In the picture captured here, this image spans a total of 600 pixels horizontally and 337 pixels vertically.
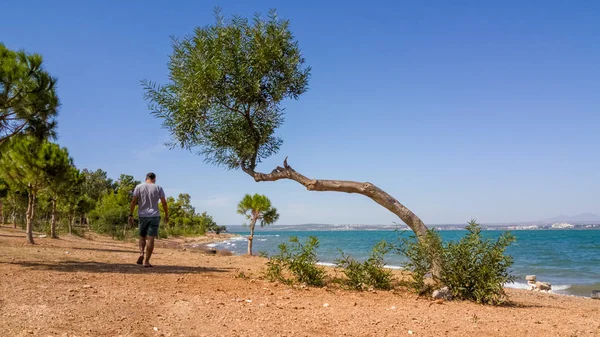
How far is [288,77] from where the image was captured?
11.2 metres

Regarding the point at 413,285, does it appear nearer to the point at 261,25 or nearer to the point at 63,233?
the point at 261,25

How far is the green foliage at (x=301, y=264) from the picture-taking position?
880 centimetres

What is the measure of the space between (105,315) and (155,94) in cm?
712

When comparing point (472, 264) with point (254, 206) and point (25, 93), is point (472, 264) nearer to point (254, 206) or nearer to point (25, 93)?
point (25, 93)

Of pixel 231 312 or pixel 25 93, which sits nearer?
pixel 231 312

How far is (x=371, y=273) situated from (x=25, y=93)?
32.3ft

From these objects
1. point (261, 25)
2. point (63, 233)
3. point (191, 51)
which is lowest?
point (63, 233)

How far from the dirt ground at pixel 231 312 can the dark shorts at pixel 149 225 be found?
1.65 meters

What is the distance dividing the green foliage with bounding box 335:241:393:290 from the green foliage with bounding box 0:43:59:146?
29.9 feet

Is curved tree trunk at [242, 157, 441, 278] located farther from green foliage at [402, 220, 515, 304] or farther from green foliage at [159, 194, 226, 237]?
green foliage at [159, 194, 226, 237]

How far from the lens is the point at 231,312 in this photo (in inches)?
241

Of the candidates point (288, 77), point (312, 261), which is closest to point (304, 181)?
point (312, 261)

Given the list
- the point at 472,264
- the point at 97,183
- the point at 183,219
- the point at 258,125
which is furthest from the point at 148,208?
the point at 97,183

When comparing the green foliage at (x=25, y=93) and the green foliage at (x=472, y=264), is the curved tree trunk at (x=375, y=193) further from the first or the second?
the green foliage at (x=25, y=93)
